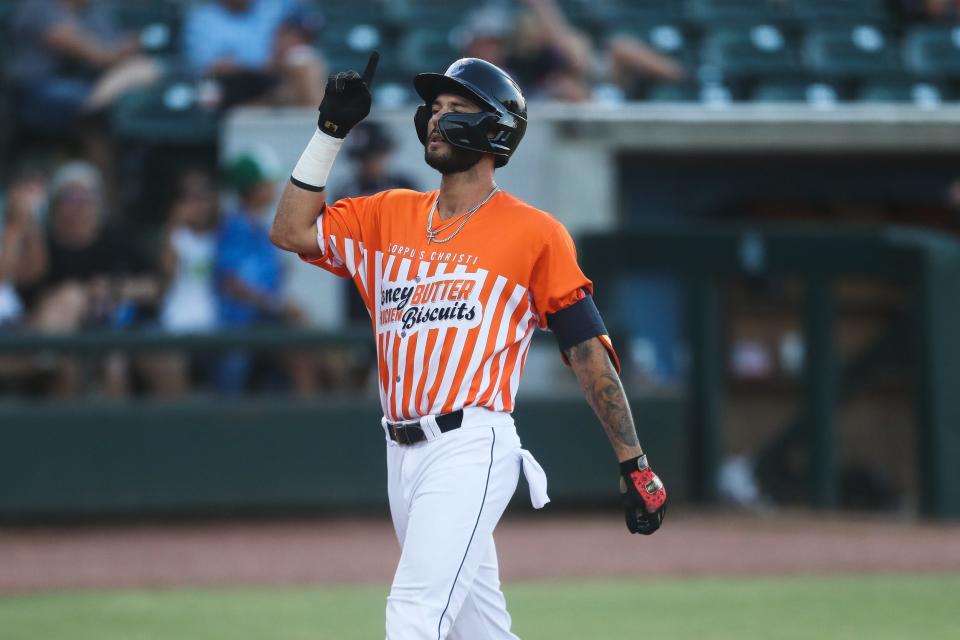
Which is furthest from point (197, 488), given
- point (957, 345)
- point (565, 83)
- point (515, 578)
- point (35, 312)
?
point (957, 345)

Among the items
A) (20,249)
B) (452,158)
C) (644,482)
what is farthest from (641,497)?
(20,249)

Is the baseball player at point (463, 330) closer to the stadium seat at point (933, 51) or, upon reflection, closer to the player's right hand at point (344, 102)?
the player's right hand at point (344, 102)

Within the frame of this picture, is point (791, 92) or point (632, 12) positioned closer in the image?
point (791, 92)

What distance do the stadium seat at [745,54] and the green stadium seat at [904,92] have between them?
631 mm

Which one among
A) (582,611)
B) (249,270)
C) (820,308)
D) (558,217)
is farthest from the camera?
(558,217)

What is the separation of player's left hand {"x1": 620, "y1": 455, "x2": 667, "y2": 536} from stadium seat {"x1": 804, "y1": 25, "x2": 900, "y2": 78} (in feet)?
28.8

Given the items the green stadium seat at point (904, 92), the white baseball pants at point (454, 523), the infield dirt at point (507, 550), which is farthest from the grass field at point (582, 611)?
the green stadium seat at point (904, 92)

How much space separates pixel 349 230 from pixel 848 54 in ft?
29.8

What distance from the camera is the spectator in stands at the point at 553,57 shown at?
435 inches

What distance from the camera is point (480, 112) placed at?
157 inches

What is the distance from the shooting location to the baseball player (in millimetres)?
3789

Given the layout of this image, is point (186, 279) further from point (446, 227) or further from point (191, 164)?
point (446, 227)

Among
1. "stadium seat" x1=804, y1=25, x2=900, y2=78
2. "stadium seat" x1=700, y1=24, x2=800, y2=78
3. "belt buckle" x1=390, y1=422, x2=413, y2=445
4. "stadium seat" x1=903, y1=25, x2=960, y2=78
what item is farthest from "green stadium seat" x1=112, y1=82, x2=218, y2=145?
"belt buckle" x1=390, y1=422, x2=413, y2=445

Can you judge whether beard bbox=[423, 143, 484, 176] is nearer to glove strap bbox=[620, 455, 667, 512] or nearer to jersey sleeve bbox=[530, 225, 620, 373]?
jersey sleeve bbox=[530, 225, 620, 373]
